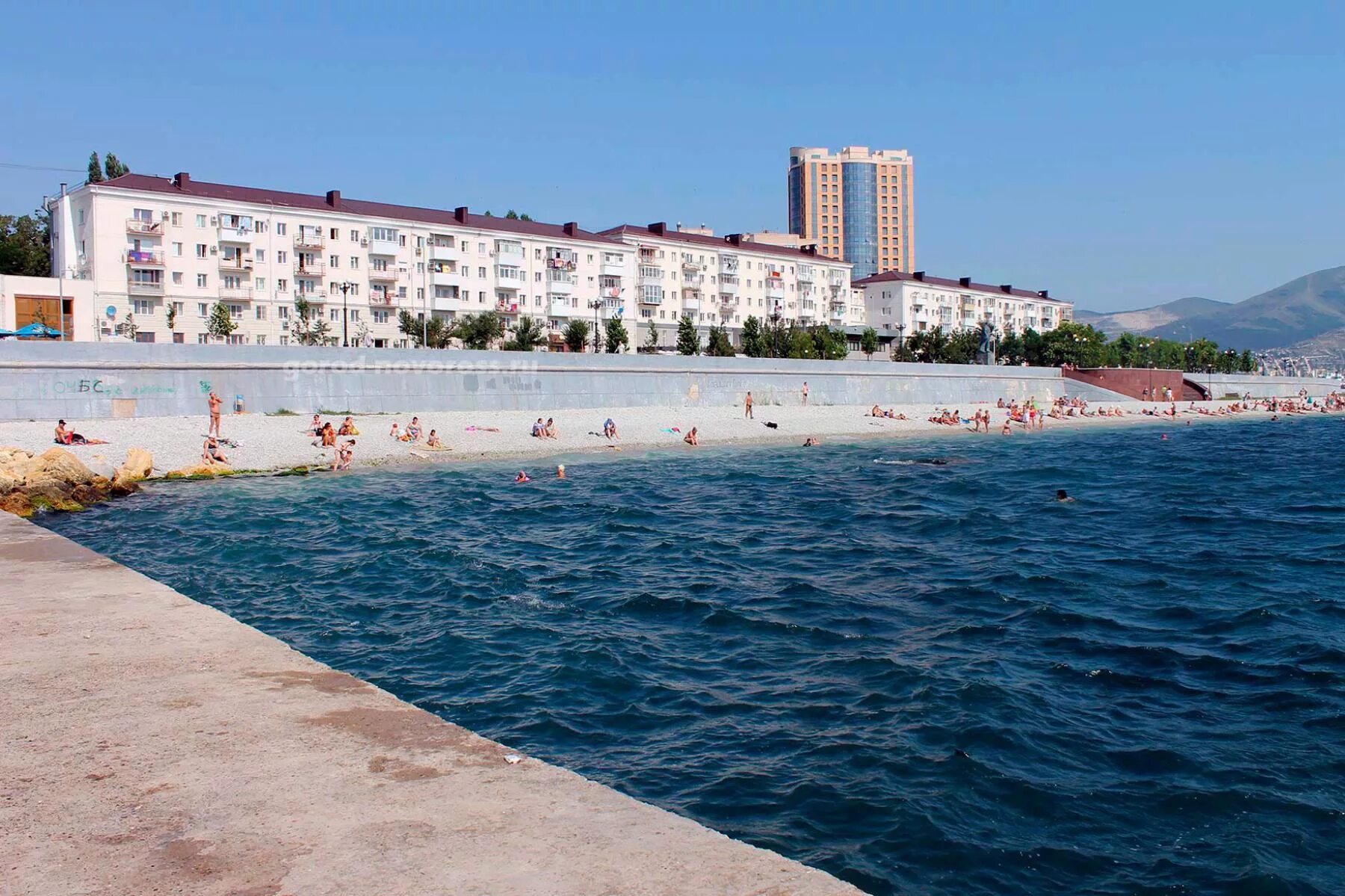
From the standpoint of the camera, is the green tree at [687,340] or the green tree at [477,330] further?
the green tree at [687,340]

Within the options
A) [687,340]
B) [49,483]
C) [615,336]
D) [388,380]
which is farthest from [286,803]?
[687,340]

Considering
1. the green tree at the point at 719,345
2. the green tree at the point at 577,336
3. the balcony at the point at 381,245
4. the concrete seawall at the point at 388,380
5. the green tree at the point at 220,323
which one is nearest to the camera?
the concrete seawall at the point at 388,380

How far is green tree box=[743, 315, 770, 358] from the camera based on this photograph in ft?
273

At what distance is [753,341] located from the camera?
84.8m

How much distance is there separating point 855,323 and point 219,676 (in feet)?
357

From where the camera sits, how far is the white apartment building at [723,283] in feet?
293

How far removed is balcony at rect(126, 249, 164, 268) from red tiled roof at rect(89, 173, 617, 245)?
3.65 metres

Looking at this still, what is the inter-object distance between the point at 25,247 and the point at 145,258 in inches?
893

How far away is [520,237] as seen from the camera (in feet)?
259

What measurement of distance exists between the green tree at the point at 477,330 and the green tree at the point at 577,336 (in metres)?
5.59

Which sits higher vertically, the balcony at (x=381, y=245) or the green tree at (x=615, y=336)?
the balcony at (x=381, y=245)

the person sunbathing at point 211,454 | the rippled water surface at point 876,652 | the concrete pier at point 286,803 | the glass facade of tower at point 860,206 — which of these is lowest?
the rippled water surface at point 876,652

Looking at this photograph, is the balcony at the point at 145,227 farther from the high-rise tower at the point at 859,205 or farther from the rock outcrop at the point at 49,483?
the high-rise tower at the point at 859,205

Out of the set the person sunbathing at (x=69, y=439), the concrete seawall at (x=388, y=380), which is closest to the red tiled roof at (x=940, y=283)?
the concrete seawall at (x=388, y=380)
